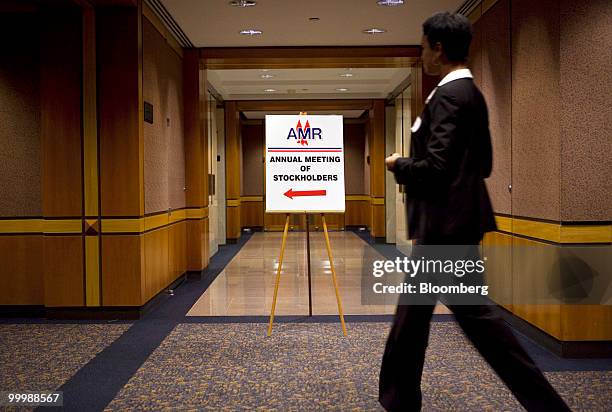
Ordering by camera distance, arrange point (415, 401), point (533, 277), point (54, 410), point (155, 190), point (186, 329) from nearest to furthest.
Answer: point (415, 401) → point (54, 410) → point (533, 277) → point (186, 329) → point (155, 190)

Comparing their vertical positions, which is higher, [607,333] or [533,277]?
[533,277]

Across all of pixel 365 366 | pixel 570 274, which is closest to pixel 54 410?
pixel 365 366

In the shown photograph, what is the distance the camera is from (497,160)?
552 cm

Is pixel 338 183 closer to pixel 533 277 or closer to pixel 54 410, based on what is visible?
pixel 533 277

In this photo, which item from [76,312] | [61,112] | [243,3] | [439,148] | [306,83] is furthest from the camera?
[306,83]

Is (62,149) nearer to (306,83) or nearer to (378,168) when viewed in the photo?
(306,83)

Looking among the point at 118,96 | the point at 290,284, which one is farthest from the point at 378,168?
the point at 118,96

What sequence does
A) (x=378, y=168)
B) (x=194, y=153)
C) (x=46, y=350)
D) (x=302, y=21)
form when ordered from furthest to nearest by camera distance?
(x=378, y=168) → (x=194, y=153) → (x=302, y=21) → (x=46, y=350)

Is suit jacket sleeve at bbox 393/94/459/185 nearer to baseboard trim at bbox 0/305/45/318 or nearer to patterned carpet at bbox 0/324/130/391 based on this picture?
patterned carpet at bbox 0/324/130/391

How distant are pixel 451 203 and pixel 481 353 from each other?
0.61 meters


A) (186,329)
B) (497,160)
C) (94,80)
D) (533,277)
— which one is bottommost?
(186,329)

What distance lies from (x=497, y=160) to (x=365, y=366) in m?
2.44

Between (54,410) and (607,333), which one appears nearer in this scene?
(54,410)

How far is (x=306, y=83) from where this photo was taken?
11.9 metres
